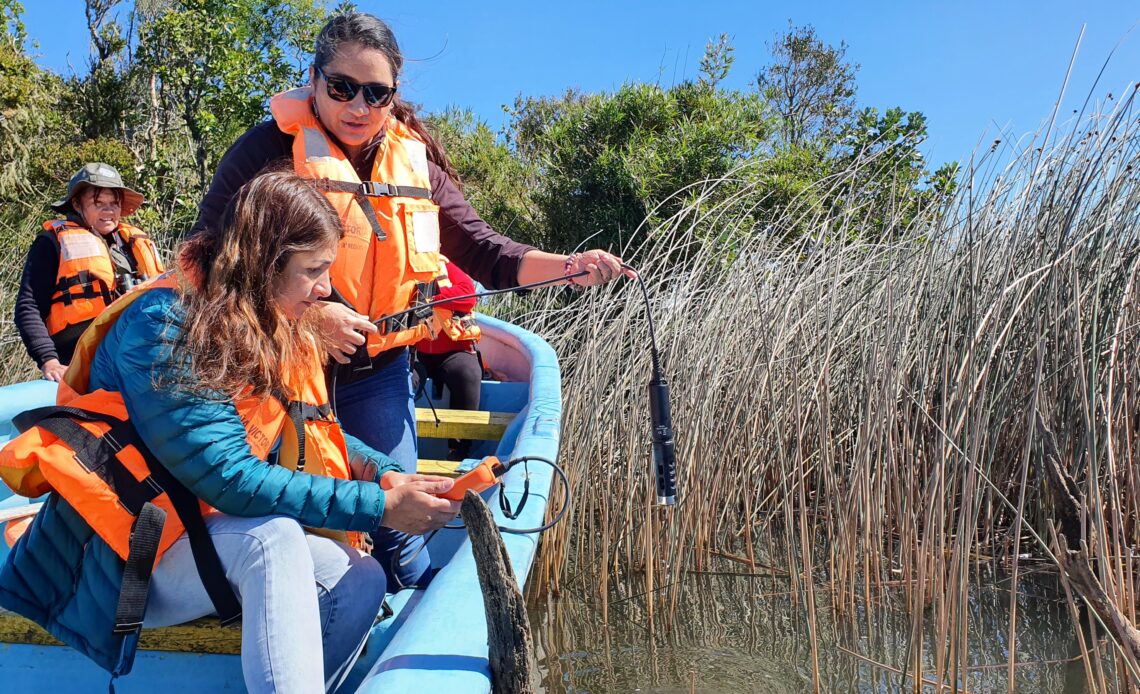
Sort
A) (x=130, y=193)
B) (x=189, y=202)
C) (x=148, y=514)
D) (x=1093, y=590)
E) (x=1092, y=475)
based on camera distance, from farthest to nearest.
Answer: (x=189, y=202)
(x=130, y=193)
(x=1092, y=475)
(x=1093, y=590)
(x=148, y=514)

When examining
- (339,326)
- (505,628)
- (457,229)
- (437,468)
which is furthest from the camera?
(437,468)

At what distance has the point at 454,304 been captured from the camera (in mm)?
2930

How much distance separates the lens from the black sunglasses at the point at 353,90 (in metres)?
2.34

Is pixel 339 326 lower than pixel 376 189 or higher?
lower

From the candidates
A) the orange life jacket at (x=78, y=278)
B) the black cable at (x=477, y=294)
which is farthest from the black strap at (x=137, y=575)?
the orange life jacket at (x=78, y=278)

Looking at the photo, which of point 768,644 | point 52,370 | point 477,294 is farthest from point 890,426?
point 52,370

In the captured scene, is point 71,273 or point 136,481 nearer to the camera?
point 136,481

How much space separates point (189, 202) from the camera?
31.1 feet

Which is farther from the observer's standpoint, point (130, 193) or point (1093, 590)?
point (130, 193)

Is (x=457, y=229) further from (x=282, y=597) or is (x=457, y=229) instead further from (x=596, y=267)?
(x=282, y=597)

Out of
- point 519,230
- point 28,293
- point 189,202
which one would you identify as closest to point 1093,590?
point 28,293

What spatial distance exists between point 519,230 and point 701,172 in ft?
8.05

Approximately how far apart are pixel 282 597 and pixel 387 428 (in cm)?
92

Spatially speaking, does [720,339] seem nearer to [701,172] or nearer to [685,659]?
[685,659]
